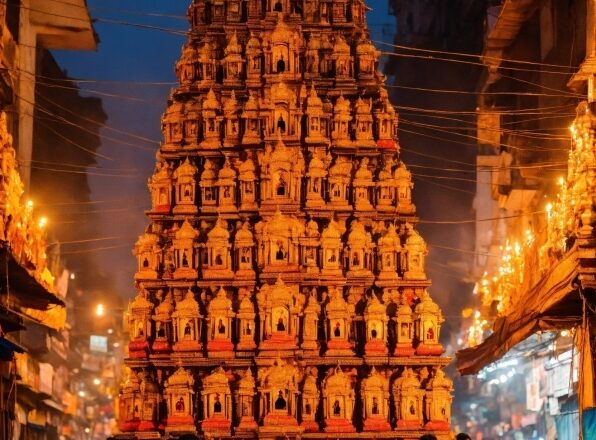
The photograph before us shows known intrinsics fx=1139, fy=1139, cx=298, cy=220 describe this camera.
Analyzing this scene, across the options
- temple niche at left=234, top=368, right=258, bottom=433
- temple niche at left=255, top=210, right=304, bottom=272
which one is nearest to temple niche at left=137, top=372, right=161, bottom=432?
temple niche at left=234, top=368, right=258, bottom=433

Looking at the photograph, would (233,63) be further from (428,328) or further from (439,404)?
(439,404)

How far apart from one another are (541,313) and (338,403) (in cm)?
418

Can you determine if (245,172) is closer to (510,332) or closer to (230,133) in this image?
(230,133)

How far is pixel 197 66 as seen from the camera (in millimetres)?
24125

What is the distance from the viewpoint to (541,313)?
21.2 m

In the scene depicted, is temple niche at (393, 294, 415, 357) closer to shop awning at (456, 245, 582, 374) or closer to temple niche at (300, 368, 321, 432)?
temple niche at (300, 368, 321, 432)

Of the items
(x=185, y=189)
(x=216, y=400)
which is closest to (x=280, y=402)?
(x=216, y=400)

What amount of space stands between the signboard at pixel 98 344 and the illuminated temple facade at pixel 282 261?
6221cm

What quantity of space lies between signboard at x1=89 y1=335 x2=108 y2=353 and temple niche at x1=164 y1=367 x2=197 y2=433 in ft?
207

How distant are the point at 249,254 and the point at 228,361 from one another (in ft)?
7.12

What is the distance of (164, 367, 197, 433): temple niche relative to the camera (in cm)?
2158

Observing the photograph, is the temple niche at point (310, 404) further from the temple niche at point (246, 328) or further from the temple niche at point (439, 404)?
the temple niche at point (439, 404)

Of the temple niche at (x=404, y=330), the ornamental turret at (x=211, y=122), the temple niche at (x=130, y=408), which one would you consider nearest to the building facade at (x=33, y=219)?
the temple niche at (x=130, y=408)

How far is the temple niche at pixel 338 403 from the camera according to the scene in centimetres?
2164
